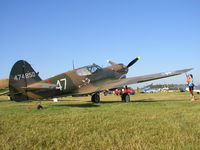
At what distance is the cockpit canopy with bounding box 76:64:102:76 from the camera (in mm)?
15012

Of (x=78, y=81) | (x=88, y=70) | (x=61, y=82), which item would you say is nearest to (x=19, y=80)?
(x=61, y=82)

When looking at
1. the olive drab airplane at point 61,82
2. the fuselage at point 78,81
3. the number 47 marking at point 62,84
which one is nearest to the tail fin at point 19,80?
the olive drab airplane at point 61,82

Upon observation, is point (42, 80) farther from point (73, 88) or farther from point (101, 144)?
point (101, 144)

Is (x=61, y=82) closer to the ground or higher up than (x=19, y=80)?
closer to the ground

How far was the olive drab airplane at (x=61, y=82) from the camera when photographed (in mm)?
11875

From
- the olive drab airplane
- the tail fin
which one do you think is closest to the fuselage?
the olive drab airplane

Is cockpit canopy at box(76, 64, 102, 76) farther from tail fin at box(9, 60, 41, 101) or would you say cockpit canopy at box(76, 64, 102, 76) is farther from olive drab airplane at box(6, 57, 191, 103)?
tail fin at box(9, 60, 41, 101)

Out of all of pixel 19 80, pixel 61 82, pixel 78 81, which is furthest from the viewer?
pixel 78 81

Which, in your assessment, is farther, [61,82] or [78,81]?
[78,81]

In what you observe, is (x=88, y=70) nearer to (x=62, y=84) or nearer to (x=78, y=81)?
(x=78, y=81)

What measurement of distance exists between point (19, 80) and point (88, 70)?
17.2 feet

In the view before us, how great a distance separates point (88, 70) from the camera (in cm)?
1567

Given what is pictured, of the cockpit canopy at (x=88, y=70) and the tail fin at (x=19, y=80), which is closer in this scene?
the tail fin at (x=19, y=80)

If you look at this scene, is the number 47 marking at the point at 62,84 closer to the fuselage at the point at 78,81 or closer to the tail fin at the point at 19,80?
the fuselage at the point at 78,81
